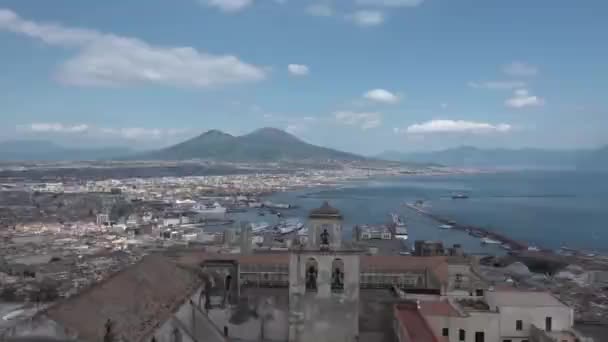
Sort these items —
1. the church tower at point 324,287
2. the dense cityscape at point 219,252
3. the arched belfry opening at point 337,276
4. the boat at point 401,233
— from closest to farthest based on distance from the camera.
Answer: the church tower at point 324,287, the arched belfry opening at point 337,276, the dense cityscape at point 219,252, the boat at point 401,233

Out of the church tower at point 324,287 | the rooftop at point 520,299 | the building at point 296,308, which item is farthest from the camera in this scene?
the rooftop at point 520,299

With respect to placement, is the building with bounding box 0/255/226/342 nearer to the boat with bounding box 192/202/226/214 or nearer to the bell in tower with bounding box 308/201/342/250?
the bell in tower with bounding box 308/201/342/250

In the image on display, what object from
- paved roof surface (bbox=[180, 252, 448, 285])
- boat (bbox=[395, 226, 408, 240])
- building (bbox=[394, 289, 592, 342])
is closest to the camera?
building (bbox=[394, 289, 592, 342])

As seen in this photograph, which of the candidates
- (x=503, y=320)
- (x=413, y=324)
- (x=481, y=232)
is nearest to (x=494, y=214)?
(x=481, y=232)

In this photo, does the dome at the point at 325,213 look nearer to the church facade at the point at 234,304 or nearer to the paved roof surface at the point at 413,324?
the church facade at the point at 234,304

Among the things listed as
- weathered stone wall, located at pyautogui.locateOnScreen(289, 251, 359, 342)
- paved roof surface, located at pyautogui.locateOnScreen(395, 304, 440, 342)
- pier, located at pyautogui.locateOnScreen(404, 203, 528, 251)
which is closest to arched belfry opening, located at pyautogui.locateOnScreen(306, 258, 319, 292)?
weathered stone wall, located at pyautogui.locateOnScreen(289, 251, 359, 342)

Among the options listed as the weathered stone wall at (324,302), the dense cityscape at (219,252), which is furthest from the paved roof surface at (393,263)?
the weathered stone wall at (324,302)

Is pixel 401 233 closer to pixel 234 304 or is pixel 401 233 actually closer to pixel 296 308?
pixel 234 304
